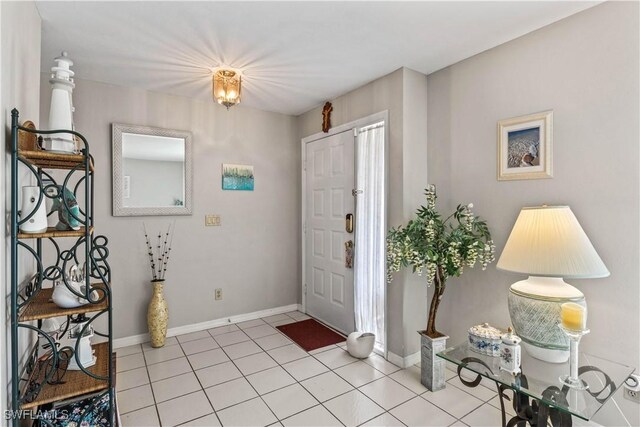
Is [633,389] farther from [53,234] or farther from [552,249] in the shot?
[53,234]

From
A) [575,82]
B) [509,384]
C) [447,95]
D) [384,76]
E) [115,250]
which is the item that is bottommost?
[509,384]

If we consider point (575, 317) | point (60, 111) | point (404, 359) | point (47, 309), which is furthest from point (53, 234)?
point (404, 359)

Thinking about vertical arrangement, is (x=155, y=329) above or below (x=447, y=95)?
below

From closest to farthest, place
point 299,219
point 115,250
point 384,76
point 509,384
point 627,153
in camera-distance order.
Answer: point 509,384 < point 627,153 < point 384,76 < point 115,250 < point 299,219

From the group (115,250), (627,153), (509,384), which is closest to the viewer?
(509,384)

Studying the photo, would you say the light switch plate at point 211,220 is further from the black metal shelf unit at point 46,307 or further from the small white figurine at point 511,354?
the small white figurine at point 511,354

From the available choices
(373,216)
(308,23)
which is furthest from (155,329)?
(308,23)

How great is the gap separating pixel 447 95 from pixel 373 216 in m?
1.17

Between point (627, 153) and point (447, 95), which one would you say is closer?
point (627, 153)

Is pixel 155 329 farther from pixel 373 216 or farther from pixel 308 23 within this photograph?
pixel 308 23

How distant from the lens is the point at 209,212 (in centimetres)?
352

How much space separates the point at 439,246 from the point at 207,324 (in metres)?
2.52

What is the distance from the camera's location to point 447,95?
105 inches

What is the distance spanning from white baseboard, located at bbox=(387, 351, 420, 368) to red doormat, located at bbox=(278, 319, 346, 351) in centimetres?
59
